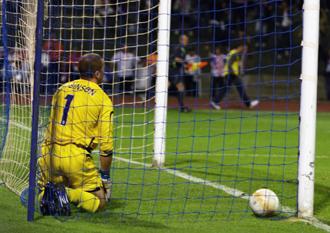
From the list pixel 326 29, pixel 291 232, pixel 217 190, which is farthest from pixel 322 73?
pixel 291 232

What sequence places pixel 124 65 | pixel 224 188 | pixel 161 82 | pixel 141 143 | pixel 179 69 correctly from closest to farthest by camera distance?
pixel 224 188
pixel 161 82
pixel 141 143
pixel 124 65
pixel 179 69

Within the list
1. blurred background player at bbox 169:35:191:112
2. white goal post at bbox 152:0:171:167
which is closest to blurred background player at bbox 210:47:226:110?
blurred background player at bbox 169:35:191:112

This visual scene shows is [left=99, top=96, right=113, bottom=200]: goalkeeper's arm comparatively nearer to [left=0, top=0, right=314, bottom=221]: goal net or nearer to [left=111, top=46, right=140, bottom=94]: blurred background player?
[left=0, top=0, right=314, bottom=221]: goal net

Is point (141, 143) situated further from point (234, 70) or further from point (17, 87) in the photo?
point (234, 70)

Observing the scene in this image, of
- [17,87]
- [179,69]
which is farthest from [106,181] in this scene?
[179,69]

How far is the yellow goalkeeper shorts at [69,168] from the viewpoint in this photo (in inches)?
310

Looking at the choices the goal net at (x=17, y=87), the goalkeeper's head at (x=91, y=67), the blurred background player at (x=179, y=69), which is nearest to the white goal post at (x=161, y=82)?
the goal net at (x=17, y=87)

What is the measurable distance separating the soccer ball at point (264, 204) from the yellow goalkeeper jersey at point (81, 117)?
156cm

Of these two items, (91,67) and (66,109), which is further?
(91,67)

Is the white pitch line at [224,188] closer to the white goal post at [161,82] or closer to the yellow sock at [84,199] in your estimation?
the white goal post at [161,82]

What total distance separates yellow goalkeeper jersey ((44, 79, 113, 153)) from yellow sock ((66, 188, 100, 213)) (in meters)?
0.45

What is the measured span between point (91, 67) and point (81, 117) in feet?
1.67

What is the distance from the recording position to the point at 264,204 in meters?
7.72

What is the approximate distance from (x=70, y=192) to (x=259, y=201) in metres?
1.78
